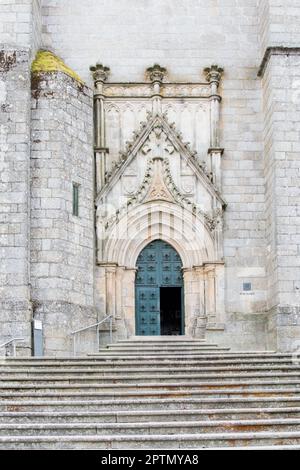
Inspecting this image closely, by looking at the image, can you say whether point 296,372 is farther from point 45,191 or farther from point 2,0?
point 2,0

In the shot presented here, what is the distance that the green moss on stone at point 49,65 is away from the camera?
54.9 feet

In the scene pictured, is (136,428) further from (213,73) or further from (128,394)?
(213,73)

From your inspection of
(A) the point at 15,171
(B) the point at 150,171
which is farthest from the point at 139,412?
(B) the point at 150,171

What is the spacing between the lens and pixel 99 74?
719 inches

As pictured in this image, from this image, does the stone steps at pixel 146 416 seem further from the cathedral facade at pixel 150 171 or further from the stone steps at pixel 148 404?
the cathedral facade at pixel 150 171

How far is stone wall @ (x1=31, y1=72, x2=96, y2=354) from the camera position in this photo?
15.8 m

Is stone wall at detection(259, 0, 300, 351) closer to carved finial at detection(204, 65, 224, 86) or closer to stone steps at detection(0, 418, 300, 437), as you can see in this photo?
carved finial at detection(204, 65, 224, 86)

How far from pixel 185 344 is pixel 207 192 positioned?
3.62 meters

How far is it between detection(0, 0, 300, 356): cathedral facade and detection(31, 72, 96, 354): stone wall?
0.09 feet

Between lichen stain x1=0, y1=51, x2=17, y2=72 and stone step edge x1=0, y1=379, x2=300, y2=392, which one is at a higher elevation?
lichen stain x1=0, y1=51, x2=17, y2=72

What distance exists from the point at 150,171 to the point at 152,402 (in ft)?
25.2

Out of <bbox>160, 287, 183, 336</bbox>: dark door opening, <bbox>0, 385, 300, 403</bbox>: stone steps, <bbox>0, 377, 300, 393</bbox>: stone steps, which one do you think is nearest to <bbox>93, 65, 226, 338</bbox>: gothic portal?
<bbox>160, 287, 183, 336</bbox>: dark door opening

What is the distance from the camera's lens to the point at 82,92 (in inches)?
682

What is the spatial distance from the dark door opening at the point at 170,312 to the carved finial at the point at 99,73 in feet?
16.4
